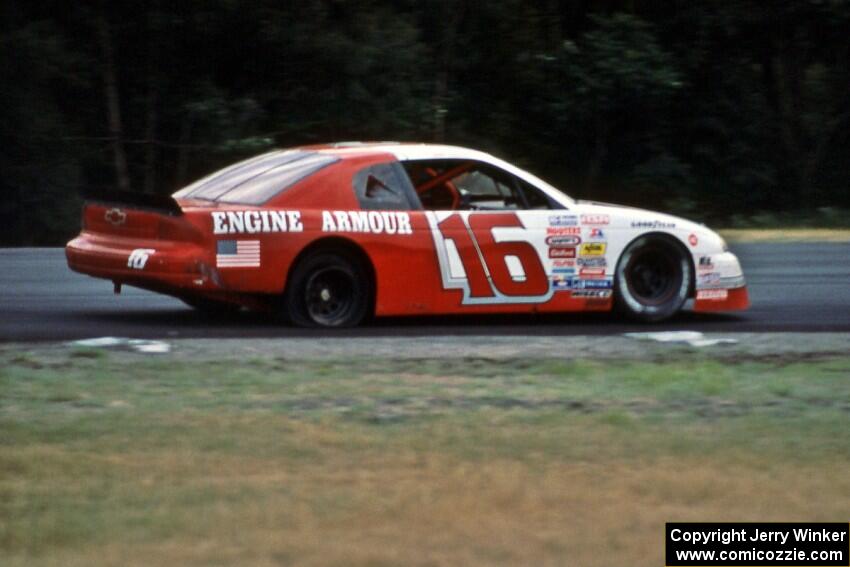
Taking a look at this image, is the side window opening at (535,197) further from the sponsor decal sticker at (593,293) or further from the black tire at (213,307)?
the black tire at (213,307)

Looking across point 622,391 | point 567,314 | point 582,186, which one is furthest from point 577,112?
point 622,391

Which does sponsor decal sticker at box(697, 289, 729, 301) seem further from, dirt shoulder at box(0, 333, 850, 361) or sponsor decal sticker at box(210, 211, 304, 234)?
sponsor decal sticker at box(210, 211, 304, 234)

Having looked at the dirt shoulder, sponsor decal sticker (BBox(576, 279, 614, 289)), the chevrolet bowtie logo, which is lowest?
the dirt shoulder

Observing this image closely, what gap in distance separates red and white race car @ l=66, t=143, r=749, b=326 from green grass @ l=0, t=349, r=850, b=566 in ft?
5.08

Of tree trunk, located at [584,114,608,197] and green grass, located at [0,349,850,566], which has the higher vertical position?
tree trunk, located at [584,114,608,197]

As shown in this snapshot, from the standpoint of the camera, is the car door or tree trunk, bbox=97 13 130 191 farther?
tree trunk, bbox=97 13 130 191

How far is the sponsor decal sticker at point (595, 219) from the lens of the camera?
41.1 feet

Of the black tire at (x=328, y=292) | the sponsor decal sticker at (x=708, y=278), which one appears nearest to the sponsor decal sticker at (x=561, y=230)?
the sponsor decal sticker at (x=708, y=278)

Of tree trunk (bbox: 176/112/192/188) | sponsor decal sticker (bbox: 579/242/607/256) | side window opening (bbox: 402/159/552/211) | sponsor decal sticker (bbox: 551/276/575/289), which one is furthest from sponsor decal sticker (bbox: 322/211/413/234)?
tree trunk (bbox: 176/112/192/188)

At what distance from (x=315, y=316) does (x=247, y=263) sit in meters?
0.73

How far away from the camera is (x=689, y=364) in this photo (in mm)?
10305

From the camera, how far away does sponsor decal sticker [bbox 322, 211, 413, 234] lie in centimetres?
1184

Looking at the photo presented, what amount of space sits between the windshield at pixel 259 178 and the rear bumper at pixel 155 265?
0.66 m

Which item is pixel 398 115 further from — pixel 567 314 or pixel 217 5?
pixel 567 314
